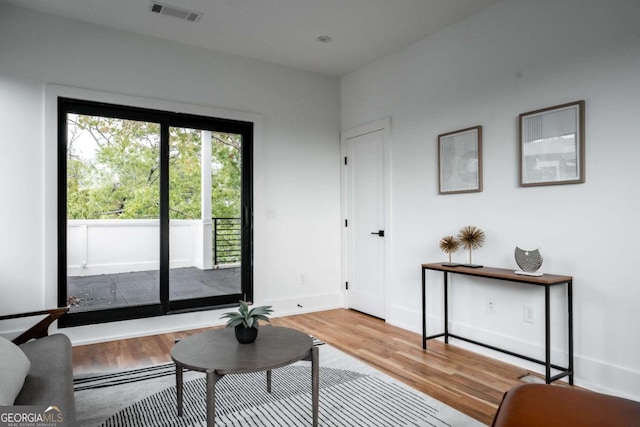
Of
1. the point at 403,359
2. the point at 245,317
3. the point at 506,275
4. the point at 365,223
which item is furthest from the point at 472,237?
the point at 245,317

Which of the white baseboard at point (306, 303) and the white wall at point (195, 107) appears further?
the white baseboard at point (306, 303)

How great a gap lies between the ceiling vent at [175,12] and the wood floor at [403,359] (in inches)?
110

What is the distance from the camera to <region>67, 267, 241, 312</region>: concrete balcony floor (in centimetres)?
359

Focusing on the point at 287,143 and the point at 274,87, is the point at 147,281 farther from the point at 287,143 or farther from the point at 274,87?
the point at 274,87

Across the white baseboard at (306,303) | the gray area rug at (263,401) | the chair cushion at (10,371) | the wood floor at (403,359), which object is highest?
the chair cushion at (10,371)

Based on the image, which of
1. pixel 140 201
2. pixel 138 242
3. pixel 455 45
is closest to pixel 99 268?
pixel 138 242

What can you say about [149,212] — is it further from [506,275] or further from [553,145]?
[553,145]

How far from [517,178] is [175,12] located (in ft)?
10.0

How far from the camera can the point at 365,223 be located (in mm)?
4602

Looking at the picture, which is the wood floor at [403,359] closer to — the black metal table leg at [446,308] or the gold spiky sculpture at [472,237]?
the black metal table leg at [446,308]

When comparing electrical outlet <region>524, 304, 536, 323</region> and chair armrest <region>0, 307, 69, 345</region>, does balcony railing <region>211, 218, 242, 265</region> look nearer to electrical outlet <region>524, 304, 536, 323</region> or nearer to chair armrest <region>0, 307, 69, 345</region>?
chair armrest <region>0, 307, 69, 345</region>

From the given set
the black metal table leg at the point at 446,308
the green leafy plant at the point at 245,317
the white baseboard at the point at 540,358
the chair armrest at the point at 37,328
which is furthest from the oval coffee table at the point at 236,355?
the white baseboard at the point at 540,358

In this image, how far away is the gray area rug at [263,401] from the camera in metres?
2.17

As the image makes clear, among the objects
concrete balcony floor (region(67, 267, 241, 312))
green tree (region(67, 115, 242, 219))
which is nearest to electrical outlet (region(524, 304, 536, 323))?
concrete balcony floor (region(67, 267, 241, 312))
